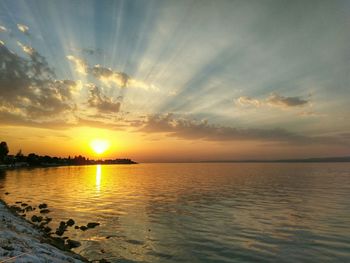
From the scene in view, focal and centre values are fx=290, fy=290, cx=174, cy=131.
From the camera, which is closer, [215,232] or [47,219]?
[215,232]

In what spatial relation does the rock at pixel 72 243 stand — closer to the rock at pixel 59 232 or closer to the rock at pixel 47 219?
the rock at pixel 59 232

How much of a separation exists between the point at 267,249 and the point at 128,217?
2130cm

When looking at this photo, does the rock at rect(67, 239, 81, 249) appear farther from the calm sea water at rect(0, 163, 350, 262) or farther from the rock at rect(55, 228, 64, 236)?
the rock at rect(55, 228, 64, 236)

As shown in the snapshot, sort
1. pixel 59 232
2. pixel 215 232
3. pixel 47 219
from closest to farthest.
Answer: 1. pixel 59 232
2. pixel 215 232
3. pixel 47 219

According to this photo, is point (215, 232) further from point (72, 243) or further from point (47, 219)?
point (47, 219)

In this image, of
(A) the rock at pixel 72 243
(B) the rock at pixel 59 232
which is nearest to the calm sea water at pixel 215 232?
(A) the rock at pixel 72 243

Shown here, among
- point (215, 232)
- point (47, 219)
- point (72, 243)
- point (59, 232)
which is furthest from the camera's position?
point (47, 219)

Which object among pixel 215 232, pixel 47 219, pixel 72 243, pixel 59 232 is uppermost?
pixel 47 219

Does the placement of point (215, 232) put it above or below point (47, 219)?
below

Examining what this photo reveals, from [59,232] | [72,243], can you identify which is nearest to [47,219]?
[59,232]

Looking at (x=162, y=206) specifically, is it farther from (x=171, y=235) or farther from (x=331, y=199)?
(x=331, y=199)

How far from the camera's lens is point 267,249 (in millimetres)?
26172

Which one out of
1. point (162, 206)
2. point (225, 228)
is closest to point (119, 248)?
point (225, 228)

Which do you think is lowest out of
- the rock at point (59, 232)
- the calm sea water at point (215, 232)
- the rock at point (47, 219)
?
the calm sea water at point (215, 232)
